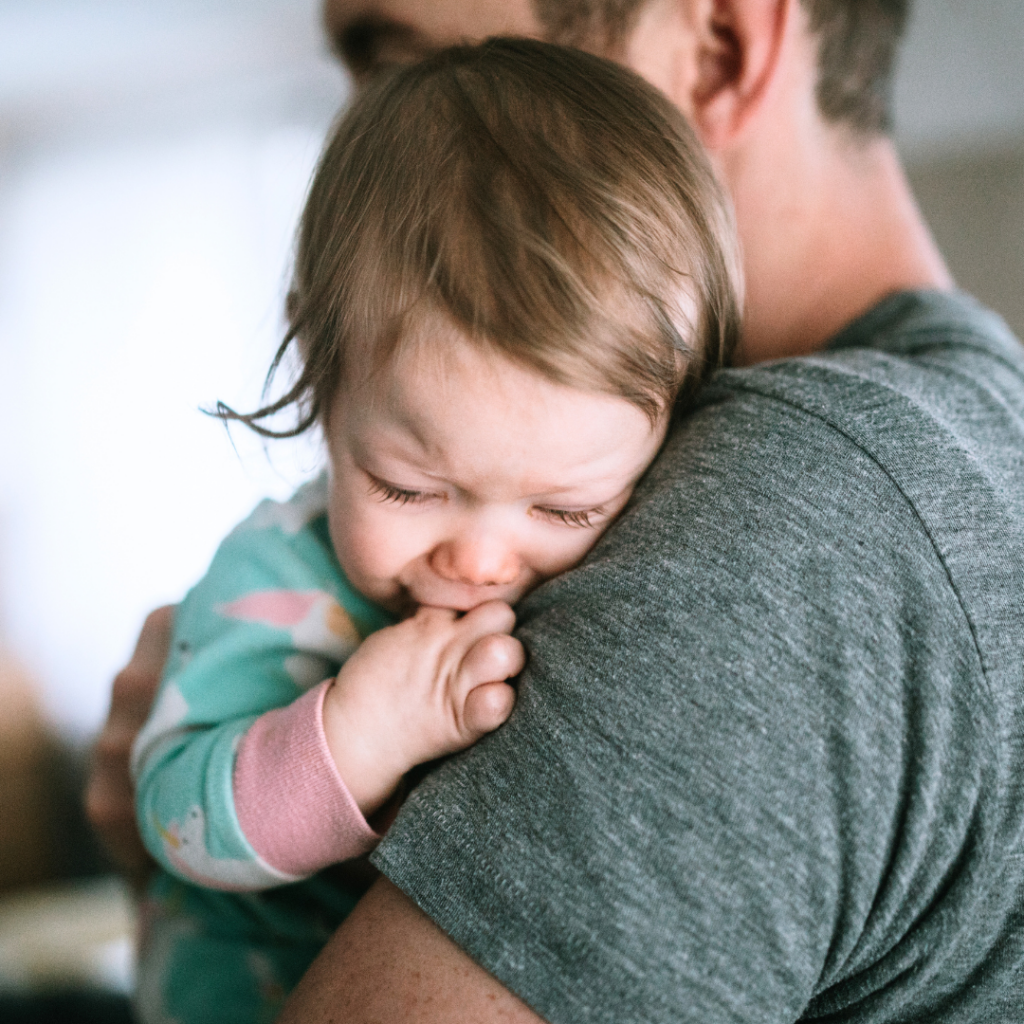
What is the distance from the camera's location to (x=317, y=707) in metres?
0.77

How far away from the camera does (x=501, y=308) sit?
2.27 feet

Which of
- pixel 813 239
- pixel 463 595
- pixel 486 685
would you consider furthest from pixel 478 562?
pixel 813 239

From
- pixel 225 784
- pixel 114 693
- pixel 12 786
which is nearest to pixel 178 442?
pixel 12 786

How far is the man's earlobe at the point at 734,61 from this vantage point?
1.03 m

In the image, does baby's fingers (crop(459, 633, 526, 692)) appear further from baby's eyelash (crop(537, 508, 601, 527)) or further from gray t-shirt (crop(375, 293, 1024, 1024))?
baby's eyelash (crop(537, 508, 601, 527))

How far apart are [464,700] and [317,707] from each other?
0.16m

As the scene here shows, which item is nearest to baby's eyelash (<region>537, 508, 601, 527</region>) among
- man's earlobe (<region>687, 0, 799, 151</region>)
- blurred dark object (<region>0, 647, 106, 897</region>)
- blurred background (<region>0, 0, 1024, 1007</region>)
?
man's earlobe (<region>687, 0, 799, 151</region>)

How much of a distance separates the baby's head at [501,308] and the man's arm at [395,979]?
0.89ft

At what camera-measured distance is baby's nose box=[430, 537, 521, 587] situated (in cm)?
78

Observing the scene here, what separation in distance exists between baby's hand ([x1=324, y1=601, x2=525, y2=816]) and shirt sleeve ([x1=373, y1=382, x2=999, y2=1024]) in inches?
3.5

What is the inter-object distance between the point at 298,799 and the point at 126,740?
0.49 meters

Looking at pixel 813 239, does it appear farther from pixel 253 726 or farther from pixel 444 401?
pixel 253 726

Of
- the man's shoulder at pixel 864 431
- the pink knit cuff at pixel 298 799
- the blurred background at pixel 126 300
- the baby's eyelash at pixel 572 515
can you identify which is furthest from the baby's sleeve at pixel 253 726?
the blurred background at pixel 126 300

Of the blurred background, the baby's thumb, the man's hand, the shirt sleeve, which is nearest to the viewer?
the shirt sleeve
